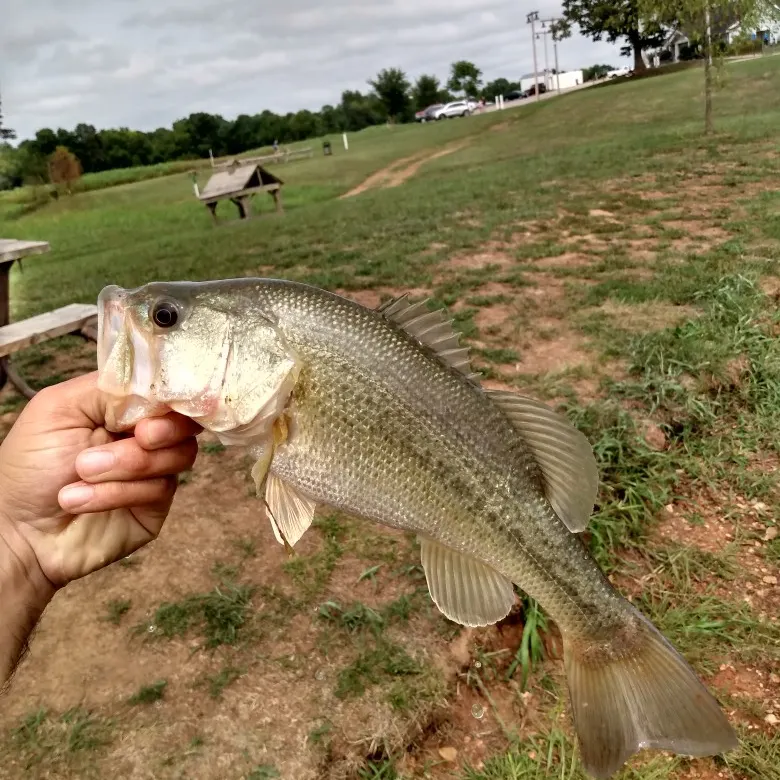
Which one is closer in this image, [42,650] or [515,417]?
[515,417]

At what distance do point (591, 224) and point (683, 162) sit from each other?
18.4 ft

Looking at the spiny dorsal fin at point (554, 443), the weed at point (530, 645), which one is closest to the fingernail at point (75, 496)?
the spiny dorsal fin at point (554, 443)

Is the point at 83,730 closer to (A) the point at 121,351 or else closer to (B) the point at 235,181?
(A) the point at 121,351

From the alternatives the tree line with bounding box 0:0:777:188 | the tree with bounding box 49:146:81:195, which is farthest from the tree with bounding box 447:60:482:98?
the tree with bounding box 49:146:81:195

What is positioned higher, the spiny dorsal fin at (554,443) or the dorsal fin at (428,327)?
the dorsal fin at (428,327)

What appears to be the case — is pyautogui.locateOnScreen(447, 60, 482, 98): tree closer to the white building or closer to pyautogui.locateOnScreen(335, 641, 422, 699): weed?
the white building

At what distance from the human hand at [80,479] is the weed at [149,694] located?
39.4 inches

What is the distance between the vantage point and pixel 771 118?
1878cm

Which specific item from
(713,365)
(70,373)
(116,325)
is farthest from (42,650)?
(713,365)

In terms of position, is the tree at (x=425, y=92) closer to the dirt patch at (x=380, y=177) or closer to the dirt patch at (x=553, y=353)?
the dirt patch at (x=380, y=177)

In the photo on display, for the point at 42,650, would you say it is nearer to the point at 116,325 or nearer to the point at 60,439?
the point at 60,439

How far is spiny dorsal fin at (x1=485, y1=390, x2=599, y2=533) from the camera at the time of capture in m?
1.94

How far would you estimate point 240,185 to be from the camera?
1633 centimetres

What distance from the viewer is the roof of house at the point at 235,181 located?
1636 cm
